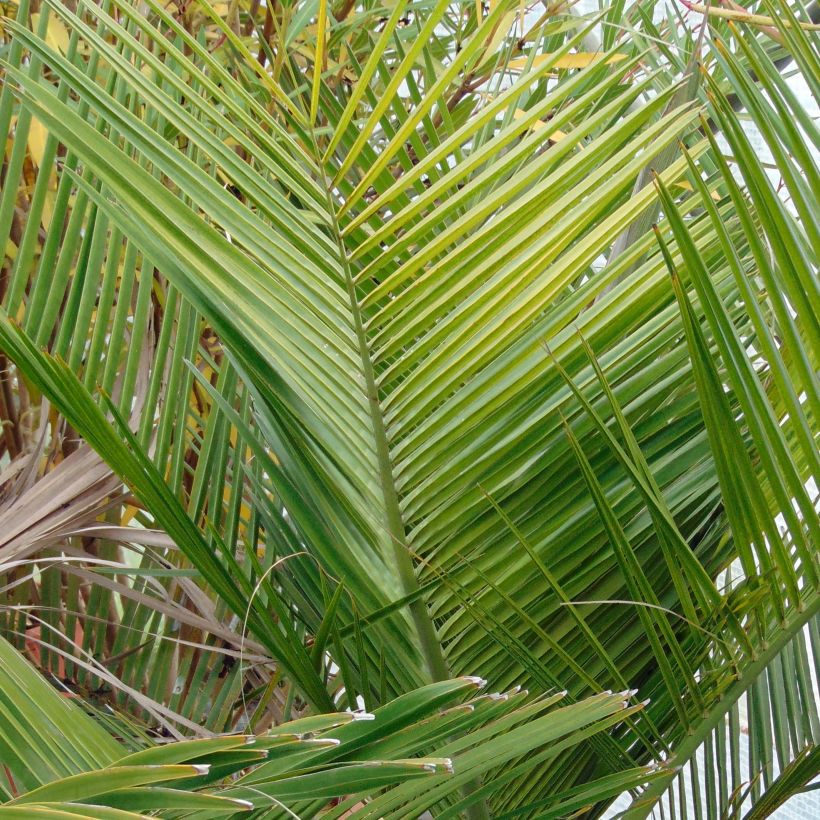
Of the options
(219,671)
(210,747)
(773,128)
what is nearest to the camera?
(210,747)

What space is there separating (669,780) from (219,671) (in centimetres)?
38

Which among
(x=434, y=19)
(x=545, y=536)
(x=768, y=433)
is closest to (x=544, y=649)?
(x=545, y=536)

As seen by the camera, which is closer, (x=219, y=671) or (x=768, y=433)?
(x=768, y=433)

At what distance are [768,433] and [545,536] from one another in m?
0.12

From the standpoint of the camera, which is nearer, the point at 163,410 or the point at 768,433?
the point at 768,433

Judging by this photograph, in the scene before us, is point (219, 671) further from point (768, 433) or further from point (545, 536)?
point (768, 433)

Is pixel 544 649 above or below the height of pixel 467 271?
below

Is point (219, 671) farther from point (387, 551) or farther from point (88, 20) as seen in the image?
point (88, 20)

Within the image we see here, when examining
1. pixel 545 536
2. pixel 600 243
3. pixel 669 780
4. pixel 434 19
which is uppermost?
pixel 434 19

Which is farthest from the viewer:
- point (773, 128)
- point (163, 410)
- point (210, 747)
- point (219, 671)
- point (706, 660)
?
point (219, 671)

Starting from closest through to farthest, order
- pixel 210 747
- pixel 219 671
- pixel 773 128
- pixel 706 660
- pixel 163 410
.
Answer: pixel 210 747 < pixel 773 128 < pixel 706 660 < pixel 163 410 < pixel 219 671

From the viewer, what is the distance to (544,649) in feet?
1.46

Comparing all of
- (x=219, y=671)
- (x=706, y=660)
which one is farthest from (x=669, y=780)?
(x=219, y=671)

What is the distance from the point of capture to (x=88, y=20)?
74 centimetres
